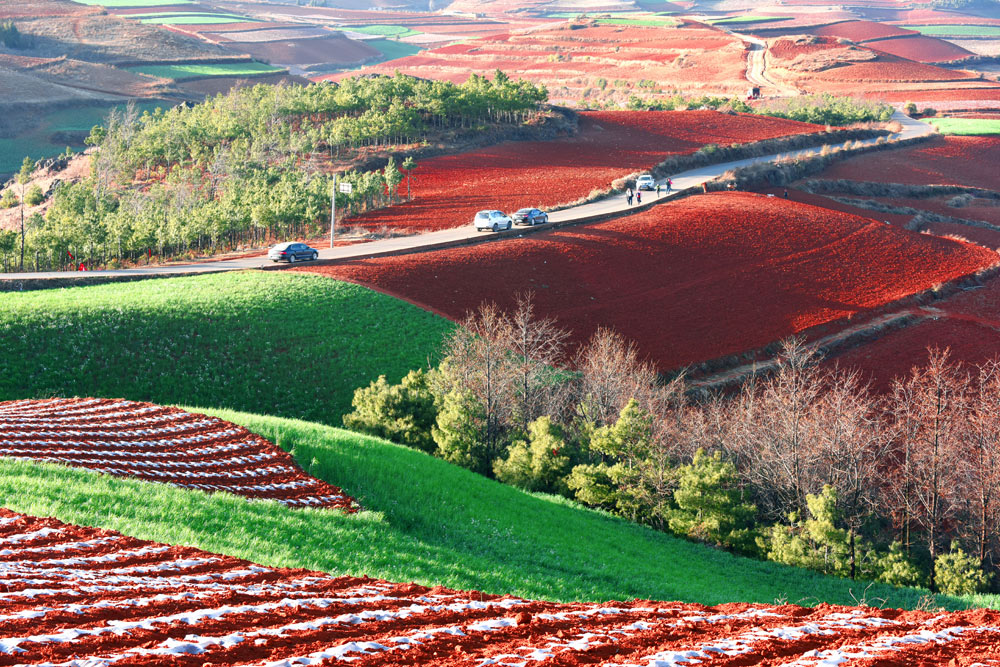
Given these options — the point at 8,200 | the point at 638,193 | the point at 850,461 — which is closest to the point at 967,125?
the point at 638,193

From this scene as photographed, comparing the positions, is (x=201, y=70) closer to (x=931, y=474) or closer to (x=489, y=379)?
(x=489, y=379)

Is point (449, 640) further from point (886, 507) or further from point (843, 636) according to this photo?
point (886, 507)

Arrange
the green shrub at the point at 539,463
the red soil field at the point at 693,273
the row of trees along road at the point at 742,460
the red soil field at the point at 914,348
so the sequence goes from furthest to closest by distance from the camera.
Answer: the red soil field at the point at 693,273, the red soil field at the point at 914,348, the green shrub at the point at 539,463, the row of trees along road at the point at 742,460

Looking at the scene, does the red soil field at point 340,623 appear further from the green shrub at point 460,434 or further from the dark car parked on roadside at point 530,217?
the dark car parked on roadside at point 530,217

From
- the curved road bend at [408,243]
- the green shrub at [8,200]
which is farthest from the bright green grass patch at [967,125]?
the green shrub at [8,200]

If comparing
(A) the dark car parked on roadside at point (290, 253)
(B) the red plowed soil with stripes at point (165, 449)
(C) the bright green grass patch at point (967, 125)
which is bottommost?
(B) the red plowed soil with stripes at point (165, 449)

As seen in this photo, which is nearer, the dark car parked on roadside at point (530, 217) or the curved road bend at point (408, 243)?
the curved road bend at point (408, 243)

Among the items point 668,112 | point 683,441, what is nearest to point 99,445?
point 683,441

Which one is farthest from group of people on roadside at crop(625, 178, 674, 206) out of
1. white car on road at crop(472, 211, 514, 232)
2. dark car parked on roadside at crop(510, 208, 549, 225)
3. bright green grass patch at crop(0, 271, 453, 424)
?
bright green grass patch at crop(0, 271, 453, 424)
